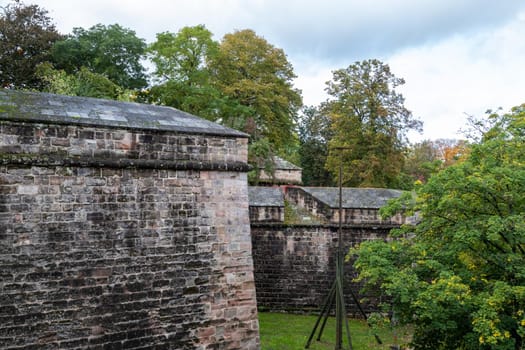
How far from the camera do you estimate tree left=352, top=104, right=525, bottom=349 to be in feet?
21.7

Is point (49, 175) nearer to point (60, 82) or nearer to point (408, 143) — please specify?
point (60, 82)

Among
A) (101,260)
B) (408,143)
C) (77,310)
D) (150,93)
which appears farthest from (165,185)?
(408,143)

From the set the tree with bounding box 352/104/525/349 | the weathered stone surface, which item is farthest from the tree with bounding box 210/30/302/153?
the tree with bounding box 352/104/525/349

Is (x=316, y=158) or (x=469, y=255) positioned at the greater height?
(x=316, y=158)

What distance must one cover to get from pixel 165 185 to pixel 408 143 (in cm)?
1970

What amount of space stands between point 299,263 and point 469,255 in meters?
6.10

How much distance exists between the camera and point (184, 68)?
21484 mm

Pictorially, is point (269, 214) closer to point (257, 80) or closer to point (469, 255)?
point (469, 255)

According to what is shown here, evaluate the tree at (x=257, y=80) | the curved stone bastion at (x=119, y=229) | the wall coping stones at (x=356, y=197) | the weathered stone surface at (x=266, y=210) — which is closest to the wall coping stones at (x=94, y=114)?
the curved stone bastion at (x=119, y=229)

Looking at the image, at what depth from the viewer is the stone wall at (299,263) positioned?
1289 centimetres

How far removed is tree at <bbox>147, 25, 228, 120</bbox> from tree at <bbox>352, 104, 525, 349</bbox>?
573 inches

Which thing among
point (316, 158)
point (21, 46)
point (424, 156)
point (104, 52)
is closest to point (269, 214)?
point (104, 52)

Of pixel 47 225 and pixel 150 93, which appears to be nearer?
pixel 47 225

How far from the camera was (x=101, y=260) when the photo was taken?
22.7 ft
